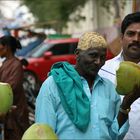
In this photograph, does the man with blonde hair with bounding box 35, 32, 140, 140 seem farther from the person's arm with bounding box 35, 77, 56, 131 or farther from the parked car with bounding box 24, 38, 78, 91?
the parked car with bounding box 24, 38, 78, 91

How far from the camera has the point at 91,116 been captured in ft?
11.0

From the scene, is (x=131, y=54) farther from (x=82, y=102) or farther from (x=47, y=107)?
(x=47, y=107)

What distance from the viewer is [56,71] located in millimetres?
3389

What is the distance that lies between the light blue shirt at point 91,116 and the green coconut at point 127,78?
0.54 ft

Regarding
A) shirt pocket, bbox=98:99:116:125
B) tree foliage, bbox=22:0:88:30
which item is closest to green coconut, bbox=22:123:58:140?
shirt pocket, bbox=98:99:116:125

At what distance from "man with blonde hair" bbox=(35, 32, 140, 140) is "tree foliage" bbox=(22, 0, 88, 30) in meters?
20.3

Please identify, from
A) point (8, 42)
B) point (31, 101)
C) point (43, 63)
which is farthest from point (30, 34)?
point (8, 42)

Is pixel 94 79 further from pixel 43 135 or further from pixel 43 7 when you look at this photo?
pixel 43 7

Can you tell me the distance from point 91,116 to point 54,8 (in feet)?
75.3

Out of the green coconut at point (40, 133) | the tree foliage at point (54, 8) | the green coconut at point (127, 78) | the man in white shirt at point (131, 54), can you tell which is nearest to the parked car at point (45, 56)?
the tree foliage at point (54, 8)

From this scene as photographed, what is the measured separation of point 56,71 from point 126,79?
0.45 m

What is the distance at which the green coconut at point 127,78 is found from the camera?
3.29m

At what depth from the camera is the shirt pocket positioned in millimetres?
3377

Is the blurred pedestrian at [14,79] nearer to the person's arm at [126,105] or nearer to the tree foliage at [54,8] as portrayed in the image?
the person's arm at [126,105]
